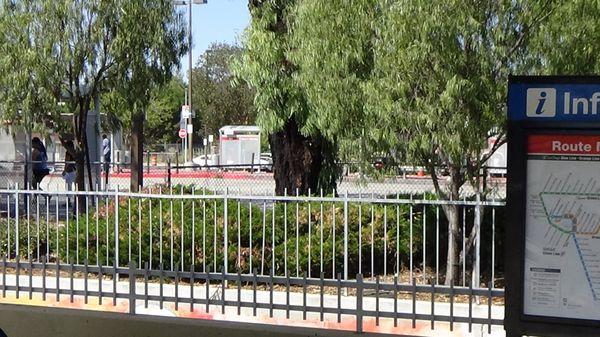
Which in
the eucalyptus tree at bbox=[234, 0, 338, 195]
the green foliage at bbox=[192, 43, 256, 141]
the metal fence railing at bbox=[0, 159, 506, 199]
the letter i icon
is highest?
the green foliage at bbox=[192, 43, 256, 141]

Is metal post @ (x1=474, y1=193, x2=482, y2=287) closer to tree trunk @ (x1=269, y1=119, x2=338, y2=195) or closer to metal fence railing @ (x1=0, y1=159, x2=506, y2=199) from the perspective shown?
metal fence railing @ (x1=0, y1=159, x2=506, y2=199)

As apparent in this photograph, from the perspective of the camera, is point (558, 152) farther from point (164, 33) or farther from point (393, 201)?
point (164, 33)

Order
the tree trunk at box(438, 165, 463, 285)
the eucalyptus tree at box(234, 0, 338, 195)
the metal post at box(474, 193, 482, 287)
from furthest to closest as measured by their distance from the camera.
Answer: the eucalyptus tree at box(234, 0, 338, 195)
the tree trunk at box(438, 165, 463, 285)
the metal post at box(474, 193, 482, 287)

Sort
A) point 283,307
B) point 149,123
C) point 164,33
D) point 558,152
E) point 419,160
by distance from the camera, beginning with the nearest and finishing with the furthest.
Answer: point 558,152 < point 283,307 < point 419,160 < point 164,33 < point 149,123

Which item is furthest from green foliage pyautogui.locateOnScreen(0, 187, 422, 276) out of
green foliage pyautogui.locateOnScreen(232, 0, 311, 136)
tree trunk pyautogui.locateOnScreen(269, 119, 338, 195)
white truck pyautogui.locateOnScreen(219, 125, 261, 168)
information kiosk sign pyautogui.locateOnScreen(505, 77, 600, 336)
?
white truck pyautogui.locateOnScreen(219, 125, 261, 168)

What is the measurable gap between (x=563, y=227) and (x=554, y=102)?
2.08 ft

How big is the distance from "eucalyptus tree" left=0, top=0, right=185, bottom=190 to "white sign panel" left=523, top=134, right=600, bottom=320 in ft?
30.8

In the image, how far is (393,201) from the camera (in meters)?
8.47

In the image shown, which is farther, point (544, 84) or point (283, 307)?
point (283, 307)

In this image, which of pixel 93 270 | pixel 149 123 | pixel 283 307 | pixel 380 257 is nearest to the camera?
pixel 283 307

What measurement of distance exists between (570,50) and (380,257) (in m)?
3.31

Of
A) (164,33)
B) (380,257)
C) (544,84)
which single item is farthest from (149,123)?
(544,84)

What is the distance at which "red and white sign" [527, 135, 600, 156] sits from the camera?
4191mm

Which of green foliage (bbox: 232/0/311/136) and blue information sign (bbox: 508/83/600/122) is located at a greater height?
green foliage (bbox: 232/0/311/136)
